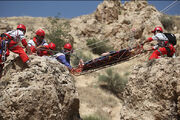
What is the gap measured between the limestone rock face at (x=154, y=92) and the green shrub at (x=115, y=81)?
7.39 metres

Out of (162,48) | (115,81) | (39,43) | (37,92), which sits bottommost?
(37,92)

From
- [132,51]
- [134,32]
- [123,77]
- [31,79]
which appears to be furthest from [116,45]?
[31,79]

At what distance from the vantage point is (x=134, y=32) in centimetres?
1459

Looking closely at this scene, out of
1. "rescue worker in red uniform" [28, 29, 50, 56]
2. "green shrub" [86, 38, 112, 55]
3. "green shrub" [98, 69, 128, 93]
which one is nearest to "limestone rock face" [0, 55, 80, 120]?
"rescue worker in red uniform" [28, 29, 50, 56]

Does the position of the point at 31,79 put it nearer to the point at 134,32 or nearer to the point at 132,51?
the point at 132,51

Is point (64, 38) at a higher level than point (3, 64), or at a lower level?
higher

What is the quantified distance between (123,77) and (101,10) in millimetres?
9999

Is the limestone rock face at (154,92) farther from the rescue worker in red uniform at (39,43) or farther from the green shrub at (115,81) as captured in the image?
the green shrub at (115,81)

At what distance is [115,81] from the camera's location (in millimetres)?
11641

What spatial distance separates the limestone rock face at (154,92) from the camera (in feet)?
11.0

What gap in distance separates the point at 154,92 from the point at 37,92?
7.43 ft

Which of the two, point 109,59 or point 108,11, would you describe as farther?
point 108,11

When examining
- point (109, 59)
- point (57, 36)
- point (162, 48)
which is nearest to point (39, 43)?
point (109, 59)

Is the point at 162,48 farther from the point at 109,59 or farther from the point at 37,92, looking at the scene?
the point at 37,92
